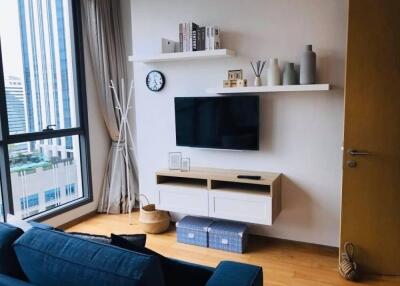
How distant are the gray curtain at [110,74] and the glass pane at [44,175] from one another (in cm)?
40

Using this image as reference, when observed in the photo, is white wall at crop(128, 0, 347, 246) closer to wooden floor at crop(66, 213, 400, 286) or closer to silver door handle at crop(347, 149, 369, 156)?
wooden floor at crop(66, 213, 400, 286)

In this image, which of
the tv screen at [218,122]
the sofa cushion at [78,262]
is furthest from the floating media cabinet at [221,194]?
the sofa cushion at [78,262]

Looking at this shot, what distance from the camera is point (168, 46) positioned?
343 centimetres

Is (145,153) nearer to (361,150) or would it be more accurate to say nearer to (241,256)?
(241,256)

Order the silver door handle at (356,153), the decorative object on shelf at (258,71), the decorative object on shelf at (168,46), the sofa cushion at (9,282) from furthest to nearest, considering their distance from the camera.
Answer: the decorative object on shelf at (168,46) < the decorative object on shelf at (258,71) < the silver door handle at (356,153) < the sofa cushion at (9,282)

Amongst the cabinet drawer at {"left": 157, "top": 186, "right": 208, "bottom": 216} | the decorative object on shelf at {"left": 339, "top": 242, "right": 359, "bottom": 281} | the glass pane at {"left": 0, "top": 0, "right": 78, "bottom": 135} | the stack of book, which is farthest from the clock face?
the decorative object on shelf at {"left": 339, "top": 242, "right": 359, "bottom": 281}

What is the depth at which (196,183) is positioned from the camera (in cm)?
347

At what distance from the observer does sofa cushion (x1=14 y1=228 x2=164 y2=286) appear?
1.16 metres

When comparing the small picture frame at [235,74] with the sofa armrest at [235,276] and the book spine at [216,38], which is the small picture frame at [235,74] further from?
the sofa armrest at [235,276]

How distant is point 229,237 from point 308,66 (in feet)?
5.42

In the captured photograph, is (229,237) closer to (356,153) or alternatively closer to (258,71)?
(356,153)

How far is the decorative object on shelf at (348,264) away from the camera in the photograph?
8.69 ft

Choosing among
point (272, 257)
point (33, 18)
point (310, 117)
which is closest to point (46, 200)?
point (33, 18)

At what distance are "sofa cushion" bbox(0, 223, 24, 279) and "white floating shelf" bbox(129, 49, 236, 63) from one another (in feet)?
7.32
